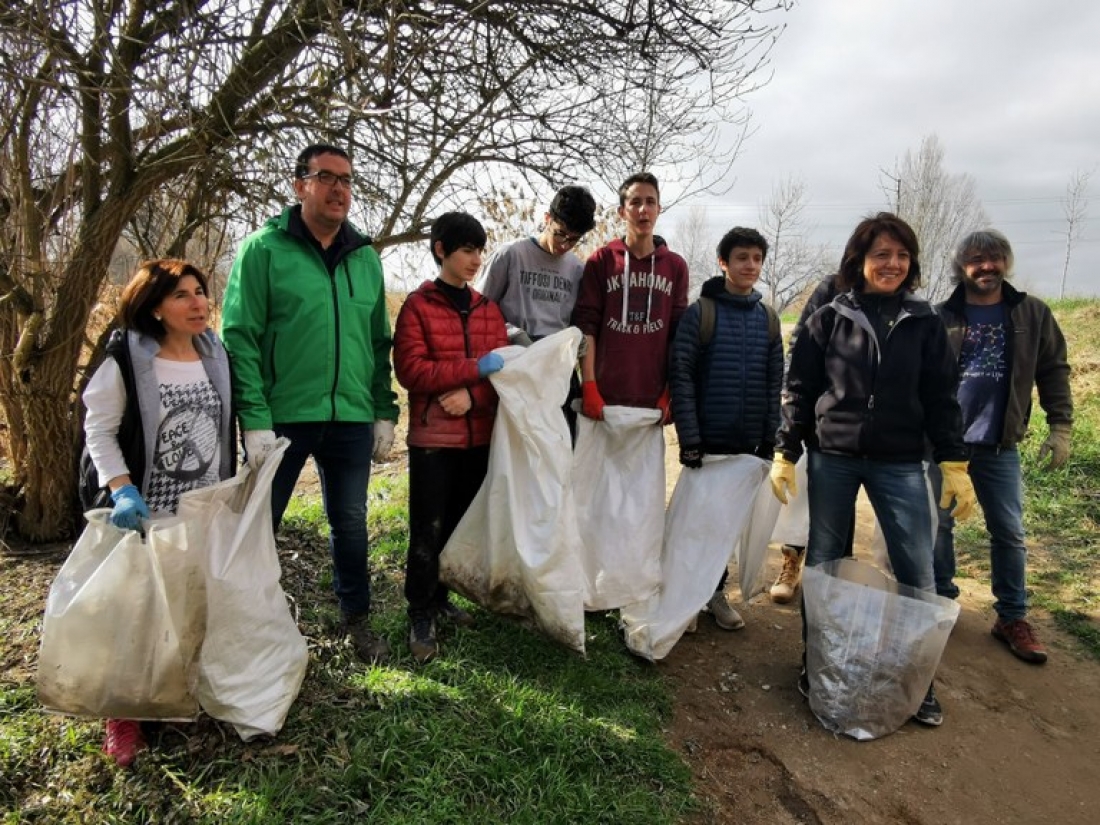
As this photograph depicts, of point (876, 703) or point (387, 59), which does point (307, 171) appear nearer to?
point (387, 59)

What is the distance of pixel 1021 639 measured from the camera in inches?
118

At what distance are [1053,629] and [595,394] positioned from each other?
2.71 m

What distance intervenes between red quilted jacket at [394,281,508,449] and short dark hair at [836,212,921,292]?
1.44m

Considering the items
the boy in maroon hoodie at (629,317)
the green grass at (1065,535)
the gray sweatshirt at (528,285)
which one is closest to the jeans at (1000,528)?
the green grass at (1065,535)

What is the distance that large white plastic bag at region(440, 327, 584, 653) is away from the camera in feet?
7.90

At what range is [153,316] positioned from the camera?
1942mm

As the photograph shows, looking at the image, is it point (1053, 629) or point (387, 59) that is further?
point (1053, 629)

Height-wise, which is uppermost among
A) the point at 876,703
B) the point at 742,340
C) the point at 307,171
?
the point at 307,171

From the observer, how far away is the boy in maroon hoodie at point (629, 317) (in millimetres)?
2775

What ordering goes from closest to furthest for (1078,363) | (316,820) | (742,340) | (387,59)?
(316,820), (387,59), (742,340), (1078,363)

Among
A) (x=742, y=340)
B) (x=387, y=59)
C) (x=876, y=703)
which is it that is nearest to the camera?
(x=387, y=59)

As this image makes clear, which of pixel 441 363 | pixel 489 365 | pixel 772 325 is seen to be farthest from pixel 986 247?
pixel 441 363

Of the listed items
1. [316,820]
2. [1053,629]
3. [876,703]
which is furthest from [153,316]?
[1053,629]

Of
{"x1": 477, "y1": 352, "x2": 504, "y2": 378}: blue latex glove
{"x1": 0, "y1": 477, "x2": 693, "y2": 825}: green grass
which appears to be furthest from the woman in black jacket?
{"x1": 477, "y1": 352, "x2": 504, "y2": 378}: blue latex glove
